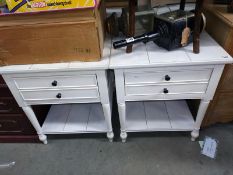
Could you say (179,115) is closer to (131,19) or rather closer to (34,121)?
(131,19)

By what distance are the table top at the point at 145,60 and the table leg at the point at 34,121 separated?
0.95 feet

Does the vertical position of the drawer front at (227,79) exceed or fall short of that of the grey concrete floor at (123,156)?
it exceeds it

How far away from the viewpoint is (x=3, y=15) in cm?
79

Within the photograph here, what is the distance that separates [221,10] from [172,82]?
1.50 ft

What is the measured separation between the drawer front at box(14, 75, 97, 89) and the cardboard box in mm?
315

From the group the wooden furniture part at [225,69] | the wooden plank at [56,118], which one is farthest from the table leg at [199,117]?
the wooden plank at [56,118]

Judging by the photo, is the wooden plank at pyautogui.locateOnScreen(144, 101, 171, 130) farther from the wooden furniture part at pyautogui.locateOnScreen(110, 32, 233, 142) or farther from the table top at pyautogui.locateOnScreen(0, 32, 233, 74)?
the table top at pyautogui.locateOnScreen(0, 32, 233, 74)

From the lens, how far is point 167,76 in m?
0.93

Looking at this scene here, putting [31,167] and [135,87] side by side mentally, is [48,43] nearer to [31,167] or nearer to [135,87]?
[135,87]

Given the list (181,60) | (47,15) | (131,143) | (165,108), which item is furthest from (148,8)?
(131,143)

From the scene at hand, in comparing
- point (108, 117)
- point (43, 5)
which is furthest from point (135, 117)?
point (43, 5)

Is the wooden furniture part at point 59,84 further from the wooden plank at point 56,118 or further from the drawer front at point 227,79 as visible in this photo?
the drawer front at point 227,79

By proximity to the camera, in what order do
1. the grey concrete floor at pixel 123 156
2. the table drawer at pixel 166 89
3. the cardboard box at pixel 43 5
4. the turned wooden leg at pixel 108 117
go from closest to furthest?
1. the cardboard box at pixel 43 5
2. the table drawer at pixel 166 89
3. the turned wooden leg at pixel 108 117
4. the grey concrete floor at pixel 123 156

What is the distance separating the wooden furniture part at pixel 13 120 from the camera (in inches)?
44.1
